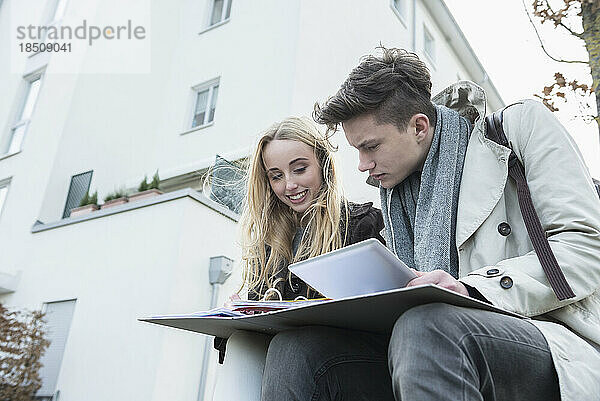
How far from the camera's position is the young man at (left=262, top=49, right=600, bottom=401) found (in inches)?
43.8

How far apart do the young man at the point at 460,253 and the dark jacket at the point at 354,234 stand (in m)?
0.35

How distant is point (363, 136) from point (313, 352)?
669 millimetres

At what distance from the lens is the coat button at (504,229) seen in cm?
148

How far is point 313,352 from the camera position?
1.54 meters

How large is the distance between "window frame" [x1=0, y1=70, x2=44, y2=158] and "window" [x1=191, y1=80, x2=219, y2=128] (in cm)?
248

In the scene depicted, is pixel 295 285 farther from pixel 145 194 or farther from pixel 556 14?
pixel 145 194

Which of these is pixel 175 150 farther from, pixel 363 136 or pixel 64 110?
pixel 363 136

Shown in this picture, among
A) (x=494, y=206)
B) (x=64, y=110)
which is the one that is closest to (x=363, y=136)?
(x=494, y=206)

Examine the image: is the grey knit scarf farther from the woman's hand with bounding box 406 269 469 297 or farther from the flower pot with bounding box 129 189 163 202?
the flower pot with bounding box 129 189 163 202

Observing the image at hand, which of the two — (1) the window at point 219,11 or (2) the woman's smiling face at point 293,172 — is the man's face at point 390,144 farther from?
(1) the window at point 219,11

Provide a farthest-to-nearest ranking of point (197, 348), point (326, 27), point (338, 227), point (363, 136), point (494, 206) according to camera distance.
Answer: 1. point (326, 27)
2. point (197, 348)
3. point (338, 227)
4. point (363, 136)
5. point (494, 206)

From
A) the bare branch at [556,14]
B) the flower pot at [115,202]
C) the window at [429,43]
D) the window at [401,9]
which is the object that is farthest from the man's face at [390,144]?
the window at [429,43]

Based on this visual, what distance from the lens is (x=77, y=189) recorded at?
7875 mm

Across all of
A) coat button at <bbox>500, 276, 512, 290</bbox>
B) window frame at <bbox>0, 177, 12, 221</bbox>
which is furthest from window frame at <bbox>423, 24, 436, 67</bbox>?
coat button at <bbox>500, 276, 512, 290</bbox>
